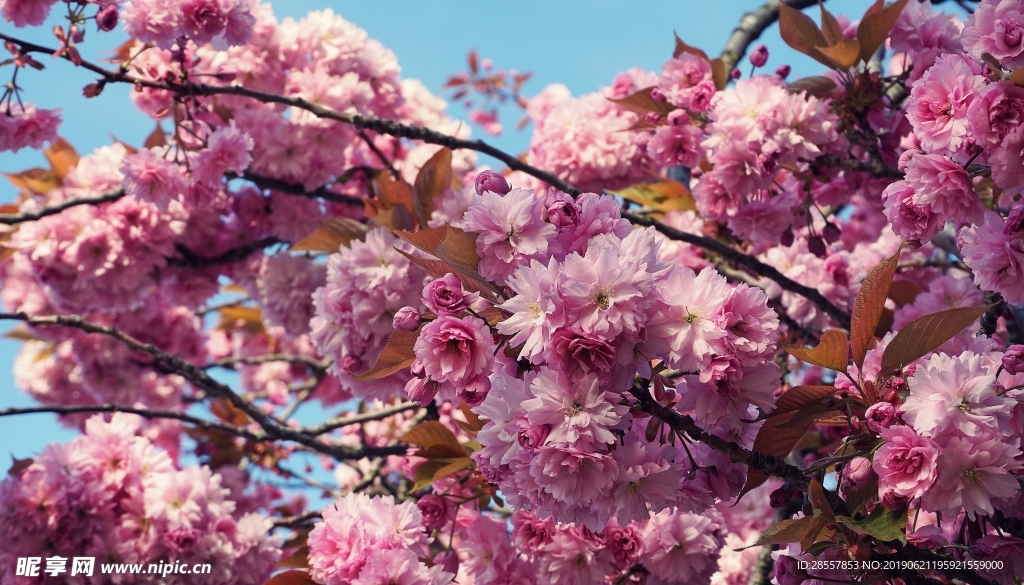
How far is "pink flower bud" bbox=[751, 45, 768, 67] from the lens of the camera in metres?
2.40

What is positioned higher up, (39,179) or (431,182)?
(39,179)

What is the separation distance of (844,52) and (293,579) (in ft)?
6.11

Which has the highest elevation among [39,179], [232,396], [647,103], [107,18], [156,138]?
[39,179]

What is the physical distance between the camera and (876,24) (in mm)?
2094

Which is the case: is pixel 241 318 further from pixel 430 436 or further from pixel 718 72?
pixel 718 72

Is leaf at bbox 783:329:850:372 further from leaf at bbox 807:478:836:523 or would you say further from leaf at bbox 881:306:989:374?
leaf at bbox 807:478:836:523

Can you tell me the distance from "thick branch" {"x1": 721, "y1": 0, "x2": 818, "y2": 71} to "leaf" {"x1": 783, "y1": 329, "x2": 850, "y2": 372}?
7.36ft

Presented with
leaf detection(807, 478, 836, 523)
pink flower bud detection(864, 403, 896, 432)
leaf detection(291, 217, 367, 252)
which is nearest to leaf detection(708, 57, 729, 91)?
leaf detection(291, 217, 367, 252)

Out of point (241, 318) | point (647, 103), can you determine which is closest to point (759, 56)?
point (647, 103)

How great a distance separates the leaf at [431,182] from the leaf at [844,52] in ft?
3.48

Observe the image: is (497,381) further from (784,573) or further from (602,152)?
(602,152)

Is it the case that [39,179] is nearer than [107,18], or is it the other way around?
[107,18]

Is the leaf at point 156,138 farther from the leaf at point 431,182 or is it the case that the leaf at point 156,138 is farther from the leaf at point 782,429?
the leaf at point 782,429

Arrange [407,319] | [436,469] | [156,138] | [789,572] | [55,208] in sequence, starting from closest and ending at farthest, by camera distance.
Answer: [407,319]
[789,572]
[436,469]
[55,208]
[156,138]
